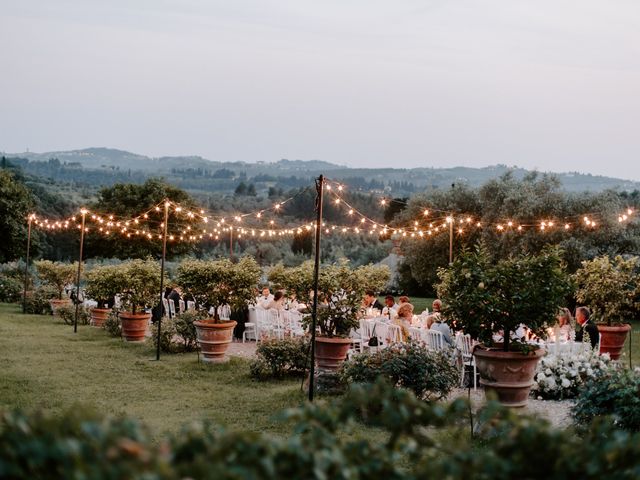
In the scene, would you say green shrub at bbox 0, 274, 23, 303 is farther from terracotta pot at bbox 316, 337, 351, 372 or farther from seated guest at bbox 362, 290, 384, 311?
terracotta pot at bbox 316, 337, 351, 372

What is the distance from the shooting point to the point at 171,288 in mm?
21172

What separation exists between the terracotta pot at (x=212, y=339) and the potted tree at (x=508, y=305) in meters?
6.44

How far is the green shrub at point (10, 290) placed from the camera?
30.4 metres

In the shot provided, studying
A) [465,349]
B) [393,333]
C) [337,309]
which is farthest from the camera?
[393,333]

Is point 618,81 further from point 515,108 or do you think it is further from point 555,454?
point 555,454

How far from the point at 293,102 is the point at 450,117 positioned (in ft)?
51.0

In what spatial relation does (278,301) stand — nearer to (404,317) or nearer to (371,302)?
(371,302)

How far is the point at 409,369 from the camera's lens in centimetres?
939

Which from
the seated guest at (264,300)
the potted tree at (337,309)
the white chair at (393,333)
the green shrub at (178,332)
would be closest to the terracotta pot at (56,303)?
the seated guest at (264,300)

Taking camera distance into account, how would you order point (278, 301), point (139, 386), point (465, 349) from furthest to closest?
1. point (278, 301)
2. point (465, 349)
3. point (139, 386)

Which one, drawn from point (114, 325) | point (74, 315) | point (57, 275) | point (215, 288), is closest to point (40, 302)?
point (57, 275)

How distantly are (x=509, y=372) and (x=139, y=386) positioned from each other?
5.78 m

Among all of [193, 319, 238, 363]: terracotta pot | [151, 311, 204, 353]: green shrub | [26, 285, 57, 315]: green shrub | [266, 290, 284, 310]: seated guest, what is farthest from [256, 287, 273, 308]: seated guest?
[26, 285, 57, 315]: green shrub

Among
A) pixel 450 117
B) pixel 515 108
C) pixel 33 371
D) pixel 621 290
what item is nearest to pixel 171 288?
pixel 33 371
